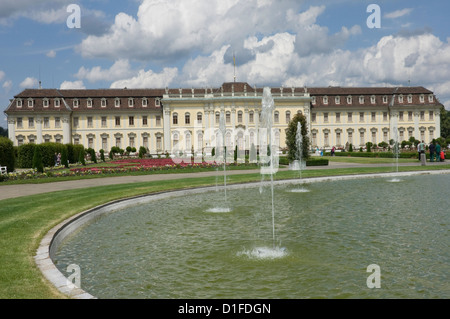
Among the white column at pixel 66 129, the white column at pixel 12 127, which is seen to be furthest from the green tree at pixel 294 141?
the white column at pixel 12 127

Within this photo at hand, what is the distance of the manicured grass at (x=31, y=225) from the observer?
5164mm

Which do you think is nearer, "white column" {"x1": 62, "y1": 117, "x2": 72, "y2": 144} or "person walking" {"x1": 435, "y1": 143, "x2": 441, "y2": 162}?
"person walking" {"x1": 435, "y1": 143, "x2": 441, "y2": 162}

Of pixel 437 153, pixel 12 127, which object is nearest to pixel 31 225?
pixel 437 153

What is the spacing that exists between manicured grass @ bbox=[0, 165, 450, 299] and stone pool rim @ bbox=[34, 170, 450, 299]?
122mm

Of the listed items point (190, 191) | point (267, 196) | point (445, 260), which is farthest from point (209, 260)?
point (190, 191)

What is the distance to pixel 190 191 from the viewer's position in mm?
15531

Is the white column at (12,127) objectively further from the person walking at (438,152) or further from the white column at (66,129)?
the person walking at (438,152)

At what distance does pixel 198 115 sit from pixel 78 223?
5188 cm

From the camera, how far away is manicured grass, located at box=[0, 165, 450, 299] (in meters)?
5.16

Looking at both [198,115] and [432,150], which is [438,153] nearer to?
[432,150]

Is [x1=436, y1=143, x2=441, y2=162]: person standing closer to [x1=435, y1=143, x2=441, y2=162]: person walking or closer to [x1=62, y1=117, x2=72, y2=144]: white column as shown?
[x1=435, y1=143, x2=441, y2=162]: person walking

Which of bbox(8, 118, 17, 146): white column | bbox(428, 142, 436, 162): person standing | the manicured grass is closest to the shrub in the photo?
the manicured grass
